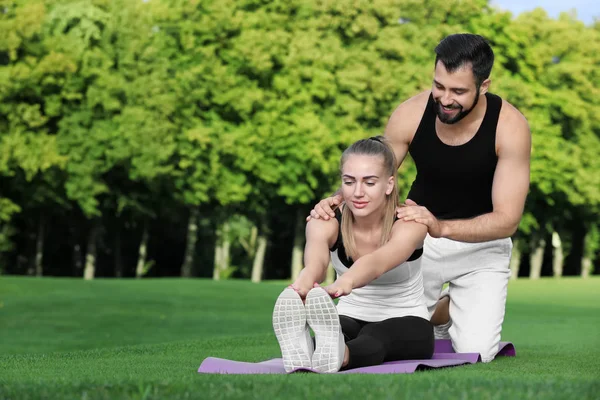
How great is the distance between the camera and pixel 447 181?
782cm

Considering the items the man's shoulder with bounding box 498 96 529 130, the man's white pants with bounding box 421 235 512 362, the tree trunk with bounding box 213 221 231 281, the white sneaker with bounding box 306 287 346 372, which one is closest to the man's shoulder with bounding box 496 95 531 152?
the man's shoulder with bounding box 498 96 529 130

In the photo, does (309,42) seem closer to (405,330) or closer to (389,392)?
(405,330)

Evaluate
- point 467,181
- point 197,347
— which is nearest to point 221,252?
point 197,347

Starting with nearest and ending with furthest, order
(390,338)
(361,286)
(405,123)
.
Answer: (361,286) → (390,338) → (405,123)

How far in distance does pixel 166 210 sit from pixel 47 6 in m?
9.33

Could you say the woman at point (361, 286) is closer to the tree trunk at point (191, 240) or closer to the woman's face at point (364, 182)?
the woman's face at point (364, 182)

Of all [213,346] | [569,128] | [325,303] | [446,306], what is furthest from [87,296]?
[569,128]

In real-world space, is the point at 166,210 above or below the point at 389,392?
above

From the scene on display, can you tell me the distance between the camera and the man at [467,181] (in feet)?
23.7

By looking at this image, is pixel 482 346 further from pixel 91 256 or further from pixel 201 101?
pixel 91 256

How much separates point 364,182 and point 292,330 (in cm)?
123

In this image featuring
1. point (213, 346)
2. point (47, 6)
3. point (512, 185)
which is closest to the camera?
point (512, 185)

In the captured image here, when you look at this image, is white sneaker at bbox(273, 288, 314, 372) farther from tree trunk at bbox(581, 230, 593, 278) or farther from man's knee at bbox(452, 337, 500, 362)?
tree trunk at bbox(581, 230, 593, 278)

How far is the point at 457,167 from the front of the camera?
7684 millimetres
